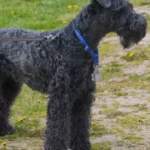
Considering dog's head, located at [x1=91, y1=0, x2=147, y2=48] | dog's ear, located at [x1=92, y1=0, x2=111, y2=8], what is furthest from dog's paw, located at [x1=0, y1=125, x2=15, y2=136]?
dog's ear, located at [x1=92, y1=0, x2=111, y2=8]

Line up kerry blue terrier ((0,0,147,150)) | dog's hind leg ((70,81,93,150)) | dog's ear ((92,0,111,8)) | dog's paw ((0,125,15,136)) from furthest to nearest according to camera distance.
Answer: dog's paw ((0,125,15,136))
dog's hind leg ((70,81,93,150))
kerry blue terrier ((0,0,147,150))
dog's ear ((92,0,111,8))

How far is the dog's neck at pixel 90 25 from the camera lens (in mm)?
5566

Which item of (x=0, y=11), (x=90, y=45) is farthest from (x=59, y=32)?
(x=0, y=11)

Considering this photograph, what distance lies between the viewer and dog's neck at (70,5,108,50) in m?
5.57

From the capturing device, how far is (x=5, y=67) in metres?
6.18

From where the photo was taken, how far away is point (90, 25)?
559cm

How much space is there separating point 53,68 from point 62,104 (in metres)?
0.39

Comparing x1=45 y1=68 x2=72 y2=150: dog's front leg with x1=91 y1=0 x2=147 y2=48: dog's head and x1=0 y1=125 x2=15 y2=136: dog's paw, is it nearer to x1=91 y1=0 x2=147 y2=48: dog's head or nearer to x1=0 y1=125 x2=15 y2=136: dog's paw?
x1=91 y1=0 x2=147 y2=48: dog's head

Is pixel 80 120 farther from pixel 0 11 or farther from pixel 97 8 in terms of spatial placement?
pixel 0 11

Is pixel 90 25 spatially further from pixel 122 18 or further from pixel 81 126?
pixel 81 126

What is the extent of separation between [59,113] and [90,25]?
96 cm

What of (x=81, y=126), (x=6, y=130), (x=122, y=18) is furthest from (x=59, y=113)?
(x=6, y=130)

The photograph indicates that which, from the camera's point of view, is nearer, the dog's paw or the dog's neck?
the dog's neck

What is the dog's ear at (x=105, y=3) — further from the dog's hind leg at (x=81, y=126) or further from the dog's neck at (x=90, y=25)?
the dog's hind leg at (x=81, y=126)
